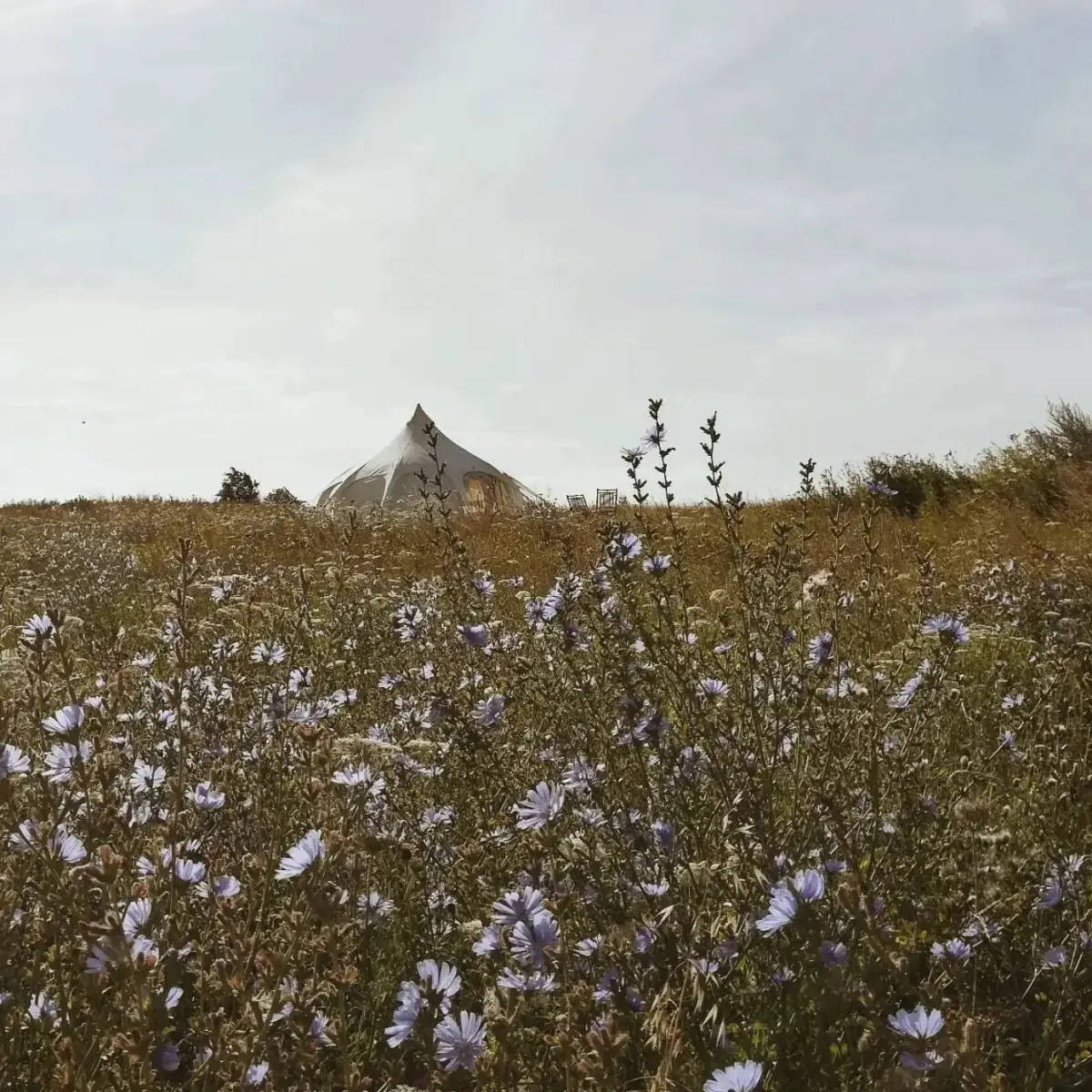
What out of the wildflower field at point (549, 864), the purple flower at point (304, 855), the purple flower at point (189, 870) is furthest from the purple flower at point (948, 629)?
the purple flower at point (189, 870)

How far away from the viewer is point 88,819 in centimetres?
151

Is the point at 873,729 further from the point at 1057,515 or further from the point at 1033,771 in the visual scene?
the point at 1057,515

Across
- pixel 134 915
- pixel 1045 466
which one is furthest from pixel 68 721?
pixel 1045 466

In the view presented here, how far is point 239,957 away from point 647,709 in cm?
122

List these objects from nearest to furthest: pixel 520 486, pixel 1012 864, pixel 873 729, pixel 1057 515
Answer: pixel 1012 864 → pixel 873 729 → pixel 1057 515 → pixel 520 486

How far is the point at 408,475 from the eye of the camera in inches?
649

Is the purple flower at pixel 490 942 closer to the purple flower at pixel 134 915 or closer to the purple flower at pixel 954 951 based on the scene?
the purple flower at pixel 134 915

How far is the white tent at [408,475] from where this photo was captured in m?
15.5

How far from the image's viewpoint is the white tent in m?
15.5

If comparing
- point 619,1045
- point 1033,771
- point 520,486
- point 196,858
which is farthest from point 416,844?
point 520,486

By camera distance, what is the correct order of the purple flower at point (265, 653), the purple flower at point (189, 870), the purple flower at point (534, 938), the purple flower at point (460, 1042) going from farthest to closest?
the purple flower at point (265, 653) → the purple flower at point (189, 870) → the purple flower at point (534, 938) → the purple flower at point (460, 1042)

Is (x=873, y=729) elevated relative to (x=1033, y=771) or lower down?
elevated

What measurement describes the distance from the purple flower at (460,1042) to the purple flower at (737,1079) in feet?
1.10

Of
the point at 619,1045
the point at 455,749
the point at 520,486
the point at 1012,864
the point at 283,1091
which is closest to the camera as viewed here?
the point at 619,1045
